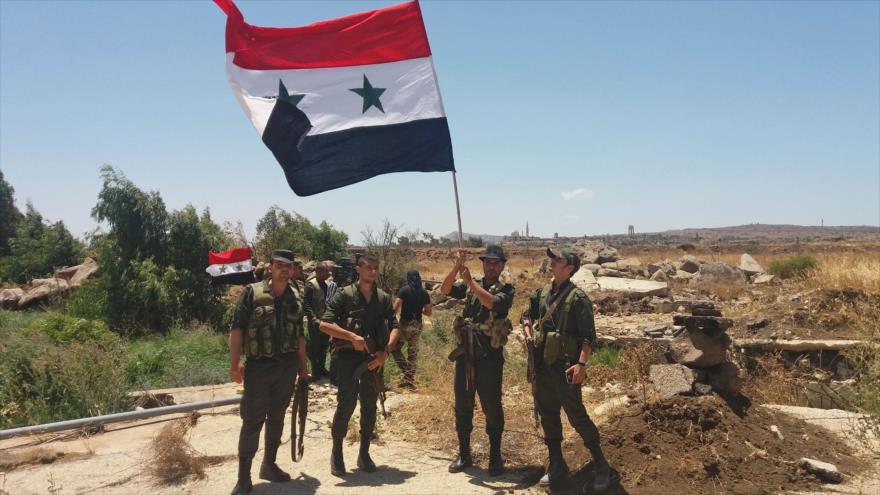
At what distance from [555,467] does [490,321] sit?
135cm

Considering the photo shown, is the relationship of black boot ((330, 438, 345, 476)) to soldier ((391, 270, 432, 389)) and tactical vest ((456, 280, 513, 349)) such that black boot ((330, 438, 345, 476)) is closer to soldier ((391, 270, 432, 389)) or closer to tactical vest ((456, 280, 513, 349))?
tactical vest ((456, 280, 513, 349))

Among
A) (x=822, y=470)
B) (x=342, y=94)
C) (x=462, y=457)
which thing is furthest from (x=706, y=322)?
(x=342, y=94)

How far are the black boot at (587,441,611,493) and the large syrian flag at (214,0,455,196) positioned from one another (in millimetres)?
2754

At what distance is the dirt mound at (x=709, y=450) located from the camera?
16.9ft

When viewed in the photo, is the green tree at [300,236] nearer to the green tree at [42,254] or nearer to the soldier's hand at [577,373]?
the green tree at [42,254]

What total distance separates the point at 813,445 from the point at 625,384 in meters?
2.82

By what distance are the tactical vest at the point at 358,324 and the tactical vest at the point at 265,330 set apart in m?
0.53

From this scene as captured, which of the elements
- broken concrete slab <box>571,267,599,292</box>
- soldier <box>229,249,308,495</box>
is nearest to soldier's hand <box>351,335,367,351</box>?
soldier <box>229,249,308,495</box>

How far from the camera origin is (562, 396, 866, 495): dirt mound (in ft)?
16.9

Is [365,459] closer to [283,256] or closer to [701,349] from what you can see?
[283,256]

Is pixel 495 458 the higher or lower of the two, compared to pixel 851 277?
lower

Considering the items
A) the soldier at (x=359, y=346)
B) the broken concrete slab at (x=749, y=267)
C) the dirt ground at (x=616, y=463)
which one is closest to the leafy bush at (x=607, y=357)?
the dirt ground at (x=616, y=463)

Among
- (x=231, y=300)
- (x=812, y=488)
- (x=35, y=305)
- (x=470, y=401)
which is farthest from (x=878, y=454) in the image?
(x=35, y=305)

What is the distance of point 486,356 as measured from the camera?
555cm
